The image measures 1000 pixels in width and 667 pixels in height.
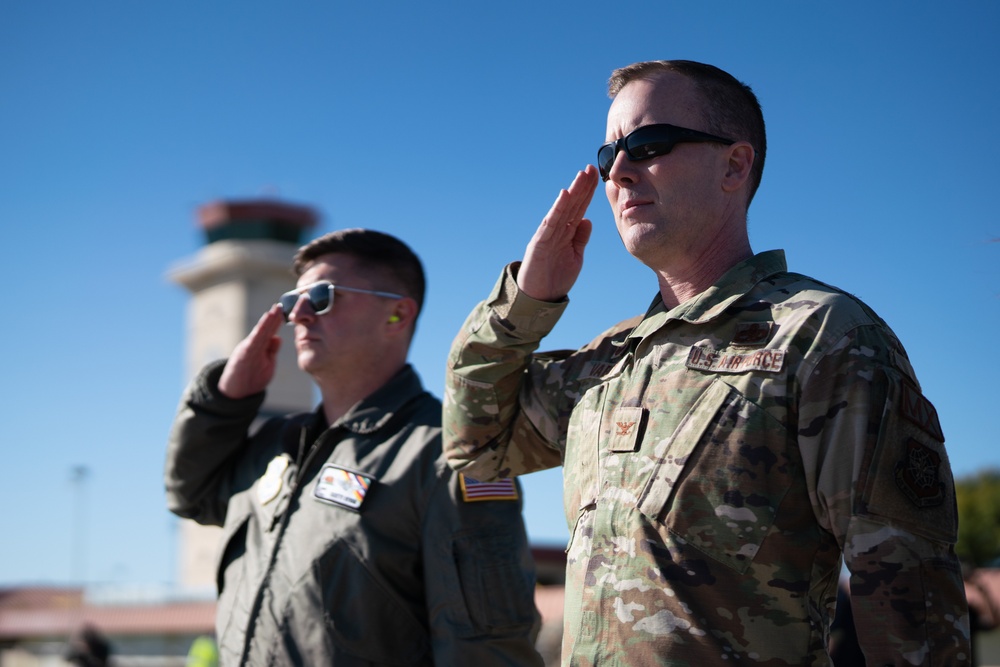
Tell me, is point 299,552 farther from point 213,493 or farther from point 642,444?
point 642,444

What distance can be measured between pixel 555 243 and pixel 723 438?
31.7 inches

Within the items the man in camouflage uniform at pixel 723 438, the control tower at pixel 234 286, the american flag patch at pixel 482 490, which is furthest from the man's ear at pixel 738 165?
the control tower at pixel 234 286

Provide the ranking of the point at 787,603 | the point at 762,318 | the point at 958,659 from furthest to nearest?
the point at 762,318
the point at 787,603
the point at 958,659

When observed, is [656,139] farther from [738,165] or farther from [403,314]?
[403,314]

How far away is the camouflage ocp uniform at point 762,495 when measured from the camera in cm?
217

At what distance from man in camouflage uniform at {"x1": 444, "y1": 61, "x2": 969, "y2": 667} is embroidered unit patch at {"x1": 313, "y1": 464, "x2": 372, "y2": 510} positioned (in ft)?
3.59

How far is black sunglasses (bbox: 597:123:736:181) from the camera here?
2.70 metres

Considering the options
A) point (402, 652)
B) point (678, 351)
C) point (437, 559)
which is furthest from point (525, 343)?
point (402, 652)

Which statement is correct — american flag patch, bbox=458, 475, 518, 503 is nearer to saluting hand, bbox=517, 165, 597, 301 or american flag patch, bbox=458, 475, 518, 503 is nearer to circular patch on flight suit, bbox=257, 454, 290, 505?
circular patch on flight suit, bbox=257, 454, 290, 505

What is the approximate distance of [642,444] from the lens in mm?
2518

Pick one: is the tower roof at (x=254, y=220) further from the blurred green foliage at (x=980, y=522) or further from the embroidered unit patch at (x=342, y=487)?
the embroidered unit patch at (x=342, y=487)

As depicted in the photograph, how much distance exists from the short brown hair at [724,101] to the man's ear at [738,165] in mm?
25

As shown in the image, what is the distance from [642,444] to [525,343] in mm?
576

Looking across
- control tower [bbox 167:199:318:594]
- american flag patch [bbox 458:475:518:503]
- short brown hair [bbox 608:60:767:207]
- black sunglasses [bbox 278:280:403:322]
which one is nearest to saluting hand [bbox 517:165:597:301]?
short brown hair [bbox 608:60:767:207]
